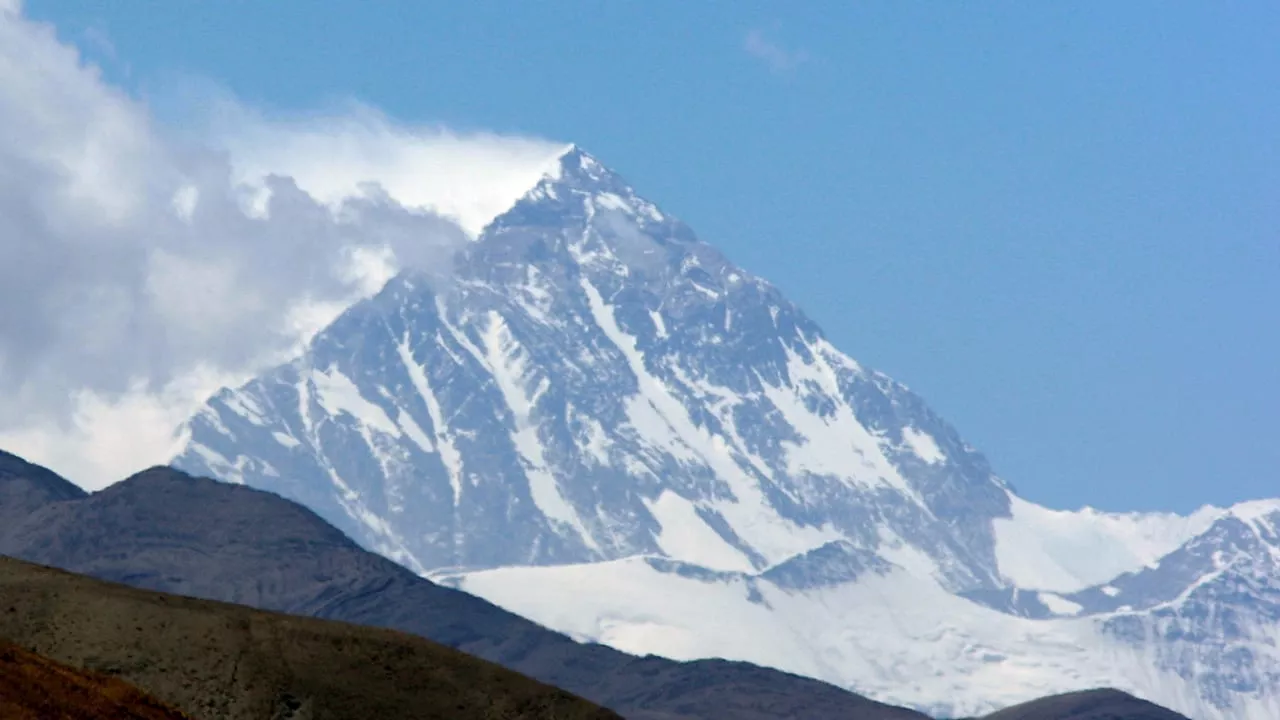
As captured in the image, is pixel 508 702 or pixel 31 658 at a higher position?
pixel 508 702

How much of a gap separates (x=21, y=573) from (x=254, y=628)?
1578 centimetres

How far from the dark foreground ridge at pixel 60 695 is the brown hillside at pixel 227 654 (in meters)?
43.8

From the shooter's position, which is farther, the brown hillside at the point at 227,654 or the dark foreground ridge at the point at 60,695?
the brown hillside at the point at 227,654

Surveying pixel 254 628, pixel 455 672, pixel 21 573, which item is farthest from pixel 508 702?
pixel 21 573

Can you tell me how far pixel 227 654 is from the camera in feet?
607

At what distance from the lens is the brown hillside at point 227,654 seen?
17988 centimetres

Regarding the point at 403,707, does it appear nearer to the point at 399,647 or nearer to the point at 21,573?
the point at 399,647

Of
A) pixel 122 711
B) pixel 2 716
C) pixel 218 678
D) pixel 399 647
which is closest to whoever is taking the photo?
pixel 2 716

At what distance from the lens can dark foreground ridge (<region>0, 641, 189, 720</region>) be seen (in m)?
121

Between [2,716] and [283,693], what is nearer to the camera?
[2,716]

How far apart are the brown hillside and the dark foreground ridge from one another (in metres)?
43.8

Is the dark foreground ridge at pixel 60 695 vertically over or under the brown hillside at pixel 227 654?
under

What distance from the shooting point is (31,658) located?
131125mm

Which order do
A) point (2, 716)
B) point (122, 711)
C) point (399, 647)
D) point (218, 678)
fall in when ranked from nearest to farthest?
point (2, 716), point (122, 711), point (218, 678), point (399, 647)
